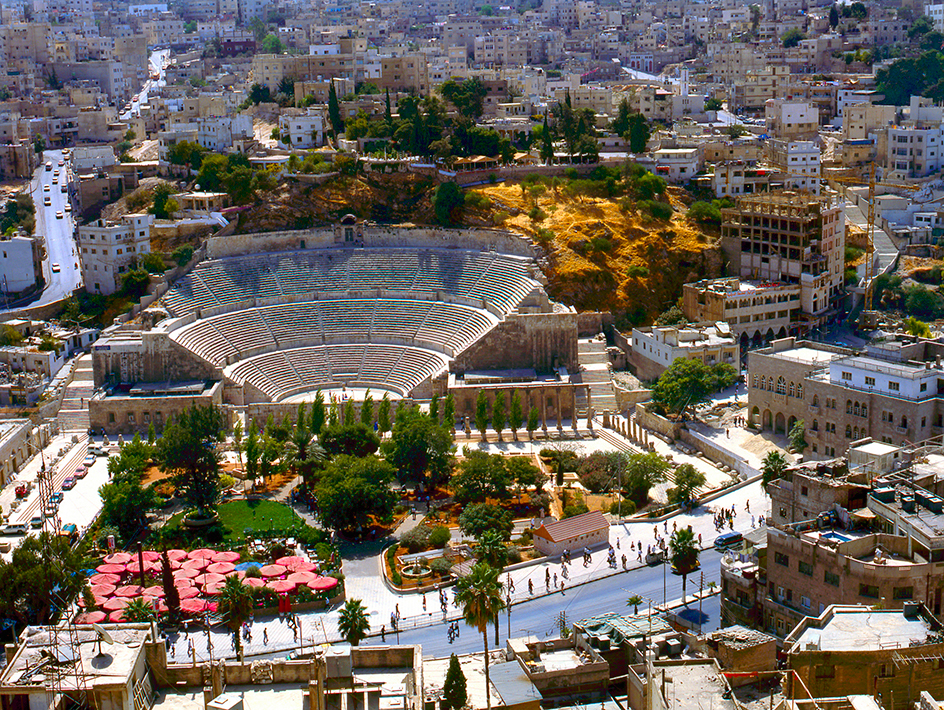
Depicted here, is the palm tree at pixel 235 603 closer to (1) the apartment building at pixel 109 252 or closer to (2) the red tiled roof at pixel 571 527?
(2) the red tiled roof at pixel 571 527

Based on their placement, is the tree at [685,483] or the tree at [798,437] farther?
the tree at [798,437]

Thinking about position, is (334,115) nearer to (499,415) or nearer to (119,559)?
(499,415)

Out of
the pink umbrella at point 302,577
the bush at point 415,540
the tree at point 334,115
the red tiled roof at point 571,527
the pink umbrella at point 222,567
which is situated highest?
the tree at point 334,115

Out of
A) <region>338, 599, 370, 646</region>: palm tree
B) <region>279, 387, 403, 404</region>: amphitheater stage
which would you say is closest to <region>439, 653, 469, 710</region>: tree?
<region>338, 599, 370, 646</region>: palm tree

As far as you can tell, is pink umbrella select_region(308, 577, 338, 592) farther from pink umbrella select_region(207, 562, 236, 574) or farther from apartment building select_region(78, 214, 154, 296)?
apartment building select_region(78, 214, 154, 296)

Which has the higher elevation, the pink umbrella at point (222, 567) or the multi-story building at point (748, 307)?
the multi-story building at point (748, 307)

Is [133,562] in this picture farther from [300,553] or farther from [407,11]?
[407,11]

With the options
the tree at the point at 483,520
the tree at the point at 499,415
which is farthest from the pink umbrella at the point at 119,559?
the tree at the point at 499,415
